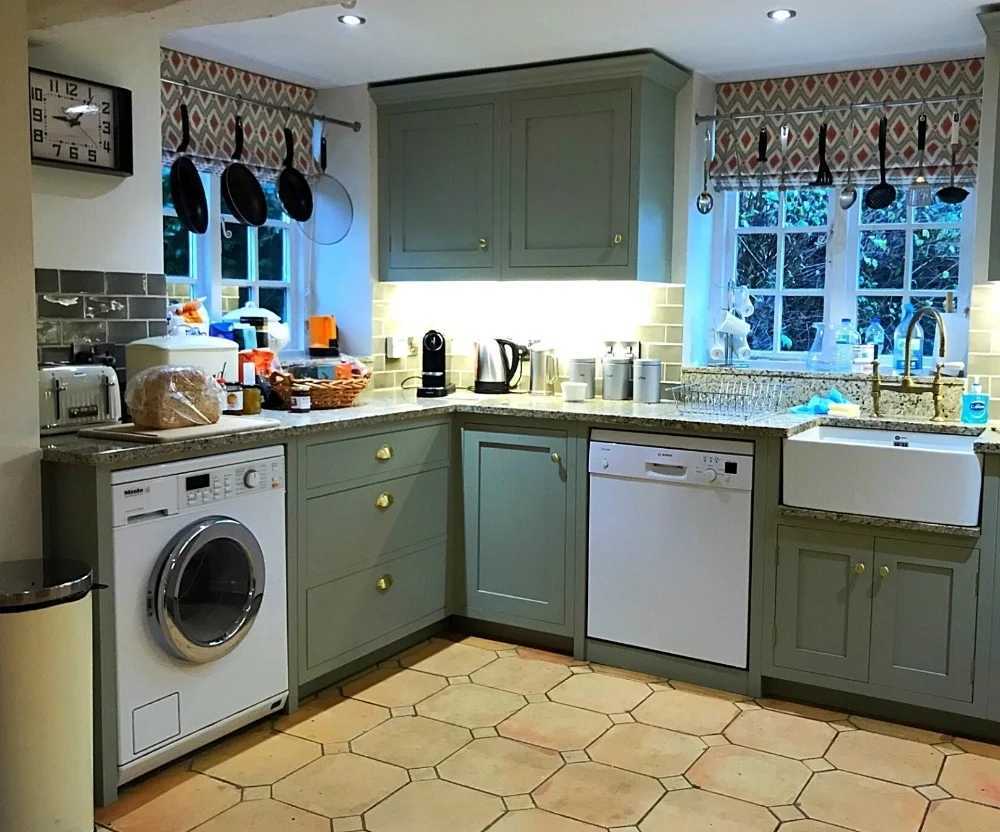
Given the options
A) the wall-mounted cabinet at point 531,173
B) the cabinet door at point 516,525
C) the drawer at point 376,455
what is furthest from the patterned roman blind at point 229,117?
the cabinet door at point 516,525

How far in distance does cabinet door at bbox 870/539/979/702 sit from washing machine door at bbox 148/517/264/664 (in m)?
1.94

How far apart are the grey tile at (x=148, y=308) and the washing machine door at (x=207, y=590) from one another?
2.84 ft

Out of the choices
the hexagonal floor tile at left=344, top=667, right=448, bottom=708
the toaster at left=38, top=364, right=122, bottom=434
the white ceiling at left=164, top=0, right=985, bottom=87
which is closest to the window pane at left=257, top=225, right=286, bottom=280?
the white ceiling at left=164, top=0, right=985, bottom=87

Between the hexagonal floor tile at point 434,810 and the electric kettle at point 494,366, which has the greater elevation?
the electric kettle at point 494,366

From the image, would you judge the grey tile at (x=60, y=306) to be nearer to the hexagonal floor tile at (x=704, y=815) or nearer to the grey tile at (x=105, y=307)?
the grey tile at (x=105, y=307)

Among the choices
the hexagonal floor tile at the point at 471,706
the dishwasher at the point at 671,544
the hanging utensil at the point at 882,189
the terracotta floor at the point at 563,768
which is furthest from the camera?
the hanging utensil at the point at 882,189

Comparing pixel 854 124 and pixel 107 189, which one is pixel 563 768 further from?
pixel 854 124

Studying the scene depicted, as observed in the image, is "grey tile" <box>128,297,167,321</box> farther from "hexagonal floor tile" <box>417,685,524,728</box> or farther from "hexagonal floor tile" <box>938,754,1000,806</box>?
"hexagonal floor tile" <box>938,754,1000,806</box>

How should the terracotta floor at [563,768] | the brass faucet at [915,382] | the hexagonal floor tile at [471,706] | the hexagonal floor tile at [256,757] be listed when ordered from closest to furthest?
the terracotta floor at [563,768], the hexagonal floor tile at [256,757], the hexagonal floor tile at [471,706], the brass faucet at [915,382]

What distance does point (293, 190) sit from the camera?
440 cm

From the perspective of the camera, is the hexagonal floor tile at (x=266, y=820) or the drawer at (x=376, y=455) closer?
the hexagonal floor tile at (x=266, y=820)

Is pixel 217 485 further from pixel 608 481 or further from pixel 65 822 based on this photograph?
pixel 608 481

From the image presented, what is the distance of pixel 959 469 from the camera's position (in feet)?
10.2

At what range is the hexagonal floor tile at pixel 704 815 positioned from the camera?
263 cm
